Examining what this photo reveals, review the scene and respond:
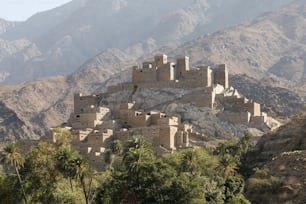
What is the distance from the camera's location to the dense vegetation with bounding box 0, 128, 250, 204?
54031 mm

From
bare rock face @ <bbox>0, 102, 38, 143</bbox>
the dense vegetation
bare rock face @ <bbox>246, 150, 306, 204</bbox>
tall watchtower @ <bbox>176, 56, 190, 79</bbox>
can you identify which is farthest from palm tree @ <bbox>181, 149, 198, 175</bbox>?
bare rock face @ <bbox>0, 102, 38, 143</bbox>

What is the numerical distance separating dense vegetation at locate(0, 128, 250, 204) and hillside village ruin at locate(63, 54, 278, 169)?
14.9 m

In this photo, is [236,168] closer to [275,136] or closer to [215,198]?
[275,136]

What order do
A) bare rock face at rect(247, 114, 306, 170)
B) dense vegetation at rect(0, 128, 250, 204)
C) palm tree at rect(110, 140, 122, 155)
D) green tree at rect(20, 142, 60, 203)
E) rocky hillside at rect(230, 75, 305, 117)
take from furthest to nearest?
rocky hillside at rect(230, 75, 305, 117) → palm tree at rect(110, 140, 122, 155) → bare rock face at rect(247, 114, 306, 170) → green tree at rect(20, 142, 60, 203) → dense vegetation at rect(0, 128, 250, 204)

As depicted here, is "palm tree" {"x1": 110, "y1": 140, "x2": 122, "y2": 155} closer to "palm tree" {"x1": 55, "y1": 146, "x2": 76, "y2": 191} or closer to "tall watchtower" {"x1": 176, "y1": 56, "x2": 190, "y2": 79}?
"palm tree" {"x1": 55, "y1": 146, "x2": 76, "y2": 191}

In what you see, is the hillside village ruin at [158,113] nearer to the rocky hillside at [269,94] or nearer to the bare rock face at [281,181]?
the bare rock face at [281,181]

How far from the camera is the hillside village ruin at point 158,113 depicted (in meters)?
78.2

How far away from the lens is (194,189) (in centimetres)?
5319

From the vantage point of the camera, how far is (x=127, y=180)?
55.7 m

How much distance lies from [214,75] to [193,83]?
15.6ft

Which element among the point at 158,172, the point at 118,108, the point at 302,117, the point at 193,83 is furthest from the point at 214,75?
the point at 158,172

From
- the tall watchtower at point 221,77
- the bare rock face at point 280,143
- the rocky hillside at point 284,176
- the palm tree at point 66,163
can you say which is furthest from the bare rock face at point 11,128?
the palm tree at point 66,163

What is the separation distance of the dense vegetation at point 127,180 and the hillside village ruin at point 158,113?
1492 cm

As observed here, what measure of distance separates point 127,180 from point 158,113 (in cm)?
3075
